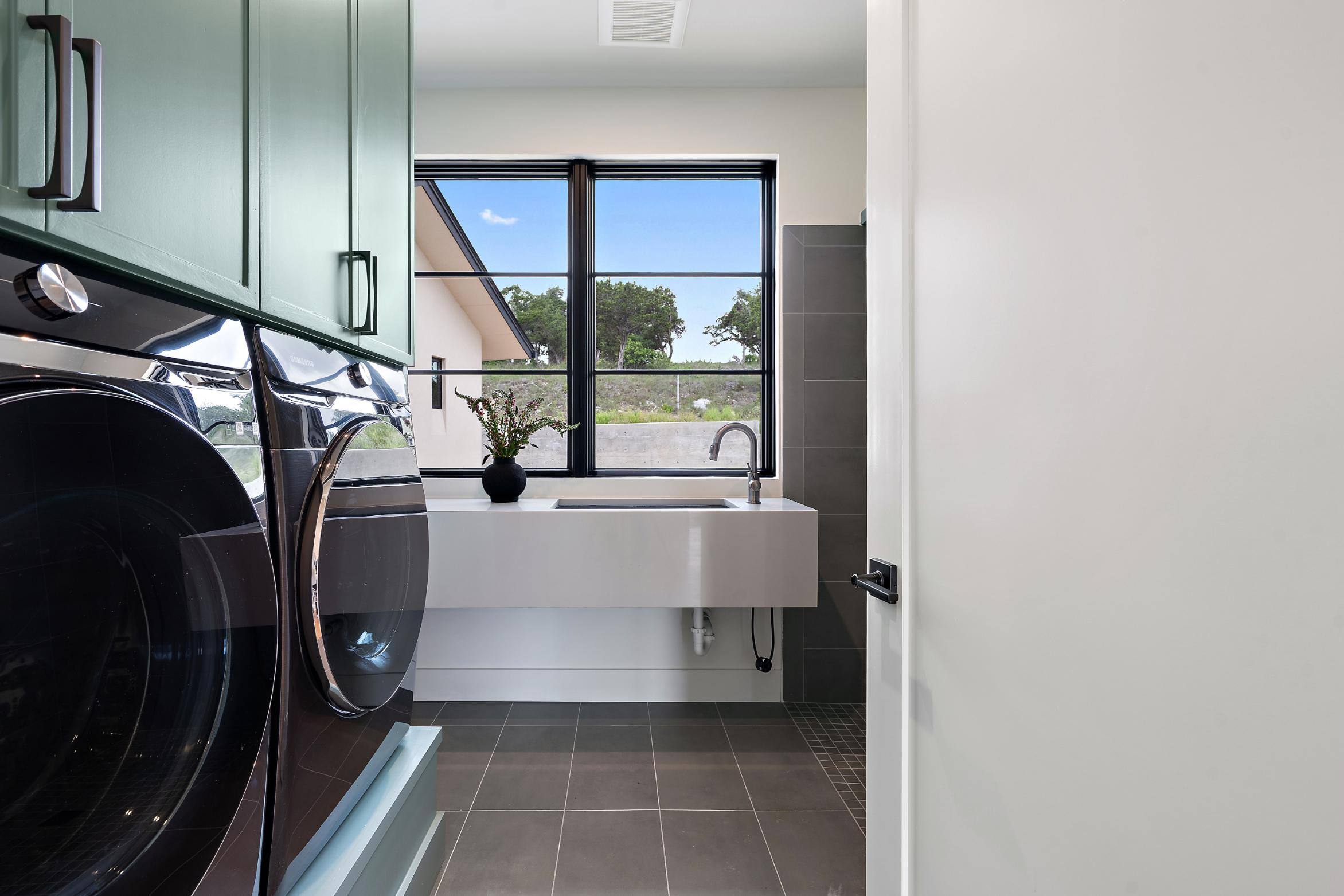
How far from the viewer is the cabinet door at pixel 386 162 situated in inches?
46.1

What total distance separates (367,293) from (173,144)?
1.79 ft

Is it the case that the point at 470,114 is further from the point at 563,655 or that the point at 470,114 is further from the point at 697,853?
the point at 697,853

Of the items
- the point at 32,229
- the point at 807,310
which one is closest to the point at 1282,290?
the point at 32,229

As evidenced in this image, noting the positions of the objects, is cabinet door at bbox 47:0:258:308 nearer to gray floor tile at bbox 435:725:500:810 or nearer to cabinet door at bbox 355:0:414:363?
cabinet door at bbox 355:0:414:363

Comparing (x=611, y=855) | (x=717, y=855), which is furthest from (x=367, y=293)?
(x=717, y=855)

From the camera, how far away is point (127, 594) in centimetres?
59

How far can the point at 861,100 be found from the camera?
2648 millimetres

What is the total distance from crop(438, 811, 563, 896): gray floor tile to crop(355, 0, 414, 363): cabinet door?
1.22 m

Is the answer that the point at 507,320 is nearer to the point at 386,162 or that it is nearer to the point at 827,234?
the point at 827,234

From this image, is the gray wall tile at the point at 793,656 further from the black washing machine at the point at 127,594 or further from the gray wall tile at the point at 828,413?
the black washing machine at the point at 127,594

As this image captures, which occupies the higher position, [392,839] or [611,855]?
[392,839]

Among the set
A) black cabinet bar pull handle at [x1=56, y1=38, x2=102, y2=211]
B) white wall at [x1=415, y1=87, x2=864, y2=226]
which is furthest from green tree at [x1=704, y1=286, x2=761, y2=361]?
black cabinet bar pull handle at [x1=56, y1=38, x2=102, y2=211]

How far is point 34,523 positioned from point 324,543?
1.28 feet

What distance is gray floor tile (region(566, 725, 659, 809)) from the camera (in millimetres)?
1889
